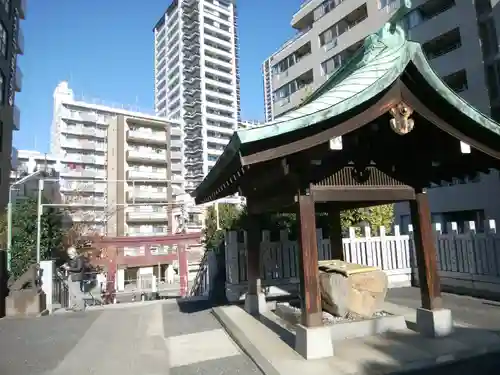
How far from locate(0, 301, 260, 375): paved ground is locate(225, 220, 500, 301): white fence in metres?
1.57

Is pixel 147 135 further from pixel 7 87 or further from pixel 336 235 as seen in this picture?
pixel 336 235

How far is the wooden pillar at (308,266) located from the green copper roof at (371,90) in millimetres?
1176

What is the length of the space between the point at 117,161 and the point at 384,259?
50959mm

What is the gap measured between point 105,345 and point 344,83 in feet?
20.0

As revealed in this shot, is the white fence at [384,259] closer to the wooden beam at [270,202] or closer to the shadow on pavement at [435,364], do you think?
the wooden beam at [270,202]

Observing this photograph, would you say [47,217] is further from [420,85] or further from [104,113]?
[104,113]

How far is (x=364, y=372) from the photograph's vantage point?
4.49m

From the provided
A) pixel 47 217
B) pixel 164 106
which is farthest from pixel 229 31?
pixel 47 217

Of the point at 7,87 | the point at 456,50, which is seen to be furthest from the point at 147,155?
the point at 456,50

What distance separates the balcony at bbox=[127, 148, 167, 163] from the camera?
183ft

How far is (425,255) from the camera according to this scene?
5.92 metres

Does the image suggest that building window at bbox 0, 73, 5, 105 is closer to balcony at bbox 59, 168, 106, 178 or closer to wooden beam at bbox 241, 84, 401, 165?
wooden beam at bbox 241, 84, 401, 165

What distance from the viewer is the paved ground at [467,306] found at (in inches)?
255

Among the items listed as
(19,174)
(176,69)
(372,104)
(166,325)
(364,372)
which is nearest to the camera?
(364,372)
